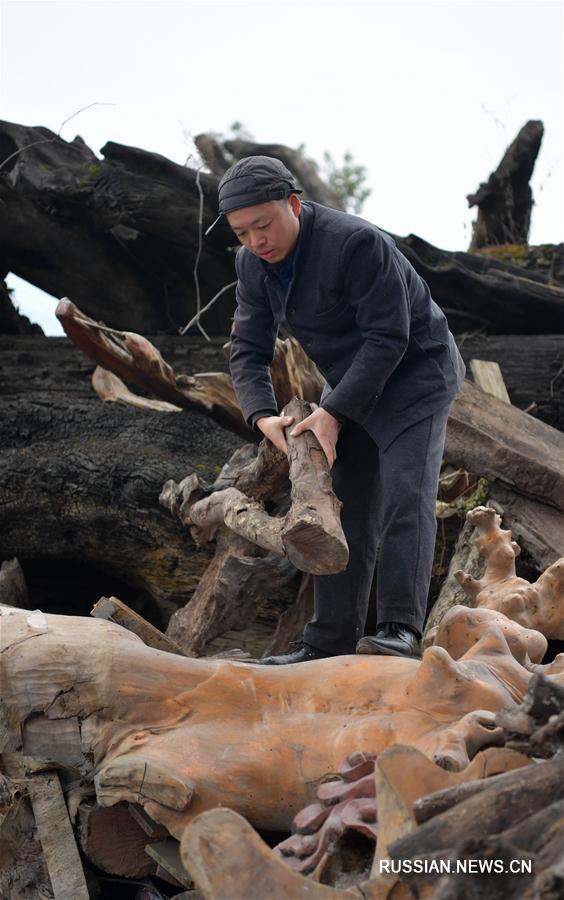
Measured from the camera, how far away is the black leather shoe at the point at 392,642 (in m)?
3.06

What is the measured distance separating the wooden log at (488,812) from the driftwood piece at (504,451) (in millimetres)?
2947

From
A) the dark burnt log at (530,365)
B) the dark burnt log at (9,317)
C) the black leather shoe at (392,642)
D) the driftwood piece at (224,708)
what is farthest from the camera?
the dark burnt log at (9,317)

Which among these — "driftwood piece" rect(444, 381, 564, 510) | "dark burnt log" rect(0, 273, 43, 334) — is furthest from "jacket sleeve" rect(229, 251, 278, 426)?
"dark burnt log" rect(0, 273, 43, 334)

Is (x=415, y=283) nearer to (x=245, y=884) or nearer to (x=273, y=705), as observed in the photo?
(x=273, y=705)

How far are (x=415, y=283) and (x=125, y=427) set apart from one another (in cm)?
269

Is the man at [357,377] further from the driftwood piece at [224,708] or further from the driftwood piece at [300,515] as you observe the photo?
the driftwood piece at [224,708]

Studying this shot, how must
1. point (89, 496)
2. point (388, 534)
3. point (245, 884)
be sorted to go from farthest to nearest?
point (89, 496) → point (388, 534) → point (245, 884)

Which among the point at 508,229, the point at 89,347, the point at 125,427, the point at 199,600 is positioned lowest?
the point at 199,600

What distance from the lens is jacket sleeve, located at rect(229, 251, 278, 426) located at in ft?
12.1

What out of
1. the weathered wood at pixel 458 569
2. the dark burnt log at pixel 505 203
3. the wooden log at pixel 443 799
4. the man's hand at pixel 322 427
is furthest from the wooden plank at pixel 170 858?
the dark burnt log at pixel 505 203

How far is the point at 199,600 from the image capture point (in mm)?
4418

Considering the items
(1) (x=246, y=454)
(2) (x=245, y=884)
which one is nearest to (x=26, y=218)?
(1) (x=246, y=454)

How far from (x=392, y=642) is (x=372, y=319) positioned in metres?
1.02

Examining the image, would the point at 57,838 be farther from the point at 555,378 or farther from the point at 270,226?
the point at 555,378
